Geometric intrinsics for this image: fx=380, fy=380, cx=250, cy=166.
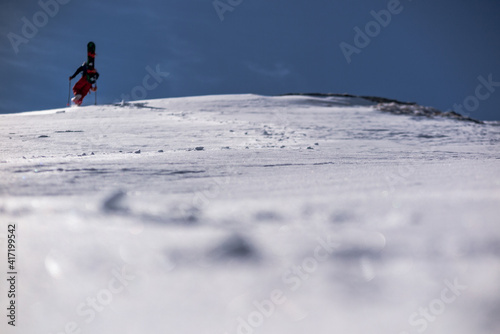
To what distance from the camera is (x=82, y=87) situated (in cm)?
783

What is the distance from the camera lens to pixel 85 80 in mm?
7844

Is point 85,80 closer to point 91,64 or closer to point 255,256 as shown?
point 91,64

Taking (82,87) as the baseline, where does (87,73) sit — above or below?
above

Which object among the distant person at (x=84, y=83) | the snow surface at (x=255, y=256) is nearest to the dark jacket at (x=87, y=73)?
the distant person at (x=84, y=83)

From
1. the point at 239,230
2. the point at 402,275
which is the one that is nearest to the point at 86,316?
the point at 239,230

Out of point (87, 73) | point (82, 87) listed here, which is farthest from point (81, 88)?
point (87, 73)

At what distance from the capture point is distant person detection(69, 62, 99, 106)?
7812 millimetres

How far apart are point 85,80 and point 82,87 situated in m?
0.16

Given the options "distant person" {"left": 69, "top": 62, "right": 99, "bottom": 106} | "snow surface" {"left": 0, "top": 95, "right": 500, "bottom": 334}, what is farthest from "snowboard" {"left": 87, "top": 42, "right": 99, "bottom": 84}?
"snow surface" {"left": 0, "top": 95, "right": 500, "bottom": 334}

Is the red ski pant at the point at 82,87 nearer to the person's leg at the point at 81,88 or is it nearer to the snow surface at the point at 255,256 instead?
the person's leg at the point at 81,88

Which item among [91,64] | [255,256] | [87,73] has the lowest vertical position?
[255,256]

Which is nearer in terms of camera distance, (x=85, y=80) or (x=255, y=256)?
(x=255, y=256)

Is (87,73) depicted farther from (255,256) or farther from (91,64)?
(255,256)

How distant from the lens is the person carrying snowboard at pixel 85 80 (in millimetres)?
7785
